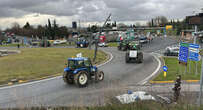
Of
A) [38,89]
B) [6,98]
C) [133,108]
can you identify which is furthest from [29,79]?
[133,108]

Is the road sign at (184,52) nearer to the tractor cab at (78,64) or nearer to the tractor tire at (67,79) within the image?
the tractor cab at (78,64)

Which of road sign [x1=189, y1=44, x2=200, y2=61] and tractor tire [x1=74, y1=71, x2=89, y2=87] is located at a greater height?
road sign [x1=189, y1=44, x2=200, y2=61]

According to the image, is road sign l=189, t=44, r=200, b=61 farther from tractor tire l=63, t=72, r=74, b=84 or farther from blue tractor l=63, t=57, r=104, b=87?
tractor tire l=63, t=72, r=74, b=84

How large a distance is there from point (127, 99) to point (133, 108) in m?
1.18

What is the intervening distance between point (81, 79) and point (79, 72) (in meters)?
0.50

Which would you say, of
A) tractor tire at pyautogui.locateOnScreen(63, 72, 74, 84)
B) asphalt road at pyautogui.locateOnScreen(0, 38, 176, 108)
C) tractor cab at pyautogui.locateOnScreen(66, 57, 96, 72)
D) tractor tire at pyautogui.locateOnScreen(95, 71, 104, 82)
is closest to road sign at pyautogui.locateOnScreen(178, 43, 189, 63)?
Answer: asphalt road at pyautogui.locateOnScreen(0, 38, 176, 108)

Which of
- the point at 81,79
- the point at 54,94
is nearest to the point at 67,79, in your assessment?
the point at 81,79

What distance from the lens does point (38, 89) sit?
11641 millimetres

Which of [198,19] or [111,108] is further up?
[198,19]

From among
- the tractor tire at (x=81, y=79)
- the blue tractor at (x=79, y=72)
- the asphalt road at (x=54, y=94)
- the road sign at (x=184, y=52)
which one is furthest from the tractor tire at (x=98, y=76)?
the road sign at (x=184, y=52)

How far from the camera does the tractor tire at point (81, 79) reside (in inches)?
433

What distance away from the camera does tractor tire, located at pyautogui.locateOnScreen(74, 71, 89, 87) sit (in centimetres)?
1100

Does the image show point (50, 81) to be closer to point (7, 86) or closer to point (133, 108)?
point (7, 86)

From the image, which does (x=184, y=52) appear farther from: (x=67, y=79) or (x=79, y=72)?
(x=67, y=79)
